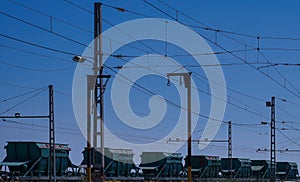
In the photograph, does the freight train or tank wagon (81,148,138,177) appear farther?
tank wagon (81,148,138,177)

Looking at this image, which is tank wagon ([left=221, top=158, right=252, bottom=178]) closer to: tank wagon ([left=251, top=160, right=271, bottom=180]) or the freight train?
the freight train

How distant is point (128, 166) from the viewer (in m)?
69.2

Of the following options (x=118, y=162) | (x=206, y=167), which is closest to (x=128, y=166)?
(x=118, y=162)

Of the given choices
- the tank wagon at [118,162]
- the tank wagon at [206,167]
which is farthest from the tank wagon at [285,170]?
the tank wagon at [118,162]

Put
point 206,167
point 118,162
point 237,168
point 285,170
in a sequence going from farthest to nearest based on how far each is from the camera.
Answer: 1. point 285,170
2. point 237,168
3. point 206,167
4. point 118,162

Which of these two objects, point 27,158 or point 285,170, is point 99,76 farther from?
point 285,170

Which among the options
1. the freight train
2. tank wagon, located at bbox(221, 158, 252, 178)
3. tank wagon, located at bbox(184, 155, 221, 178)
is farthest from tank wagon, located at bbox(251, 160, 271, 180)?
tank wagon, located at bbox(184, 155, 221, 178)

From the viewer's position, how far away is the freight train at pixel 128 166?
5522 centimetres

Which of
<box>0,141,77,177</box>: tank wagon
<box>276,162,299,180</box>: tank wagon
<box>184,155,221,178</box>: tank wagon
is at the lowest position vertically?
<box>276,162,299,180</box>: tank wagon

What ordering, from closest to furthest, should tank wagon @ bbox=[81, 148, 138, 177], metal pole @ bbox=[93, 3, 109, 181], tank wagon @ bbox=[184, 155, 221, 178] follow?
metal pole @ bbox=[93, 3, 109, 181], tank wagon @ bbox=[81, 148, 138, 177], tank wagon @ bbox=[184, 155, 221, 178]

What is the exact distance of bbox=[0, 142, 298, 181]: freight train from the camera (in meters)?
55.2

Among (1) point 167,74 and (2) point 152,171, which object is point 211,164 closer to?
(2) point 152,171

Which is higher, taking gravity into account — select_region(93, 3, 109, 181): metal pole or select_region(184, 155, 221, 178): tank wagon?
select_region(93, 3, 109, 181): metal pole

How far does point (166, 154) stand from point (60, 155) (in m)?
19.2
